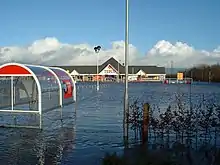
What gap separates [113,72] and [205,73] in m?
29.1

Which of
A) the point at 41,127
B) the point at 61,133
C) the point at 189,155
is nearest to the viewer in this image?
the point at 189,155

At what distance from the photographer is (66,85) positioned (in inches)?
676

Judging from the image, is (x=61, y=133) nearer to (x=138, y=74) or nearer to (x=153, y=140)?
(x=153, y=140)

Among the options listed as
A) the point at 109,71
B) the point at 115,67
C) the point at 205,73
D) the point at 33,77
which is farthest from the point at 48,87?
the point at 115,67

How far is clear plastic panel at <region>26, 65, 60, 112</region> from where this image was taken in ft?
45.2

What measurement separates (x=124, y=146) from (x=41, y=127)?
14.4ft

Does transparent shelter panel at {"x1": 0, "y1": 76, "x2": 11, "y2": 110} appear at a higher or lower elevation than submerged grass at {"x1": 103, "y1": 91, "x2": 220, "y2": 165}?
higher

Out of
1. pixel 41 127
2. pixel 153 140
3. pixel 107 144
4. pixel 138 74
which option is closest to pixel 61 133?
pixel 41 127

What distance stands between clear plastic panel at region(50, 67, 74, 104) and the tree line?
8759cm

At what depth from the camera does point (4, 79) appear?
15305mm

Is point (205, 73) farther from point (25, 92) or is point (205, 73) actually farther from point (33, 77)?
point (33, 77)

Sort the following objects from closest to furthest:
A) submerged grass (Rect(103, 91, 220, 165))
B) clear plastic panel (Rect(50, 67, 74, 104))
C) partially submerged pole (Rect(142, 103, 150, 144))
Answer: submerged grass (Rect(103, 91, 220, 165)) → partially submerged pole (Rect(142, 103, 150, 144)) → clear plastic panel (Rect(50, 67, 74, 104))

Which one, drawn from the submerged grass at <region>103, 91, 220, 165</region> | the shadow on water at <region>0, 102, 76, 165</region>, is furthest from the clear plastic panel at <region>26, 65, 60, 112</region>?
the submerged grass at <region>103, 91, 220, 165</region>

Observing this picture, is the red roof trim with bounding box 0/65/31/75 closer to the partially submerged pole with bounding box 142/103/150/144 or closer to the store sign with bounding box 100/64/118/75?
the partially submerged pole with bounding box 142/103/150/144
